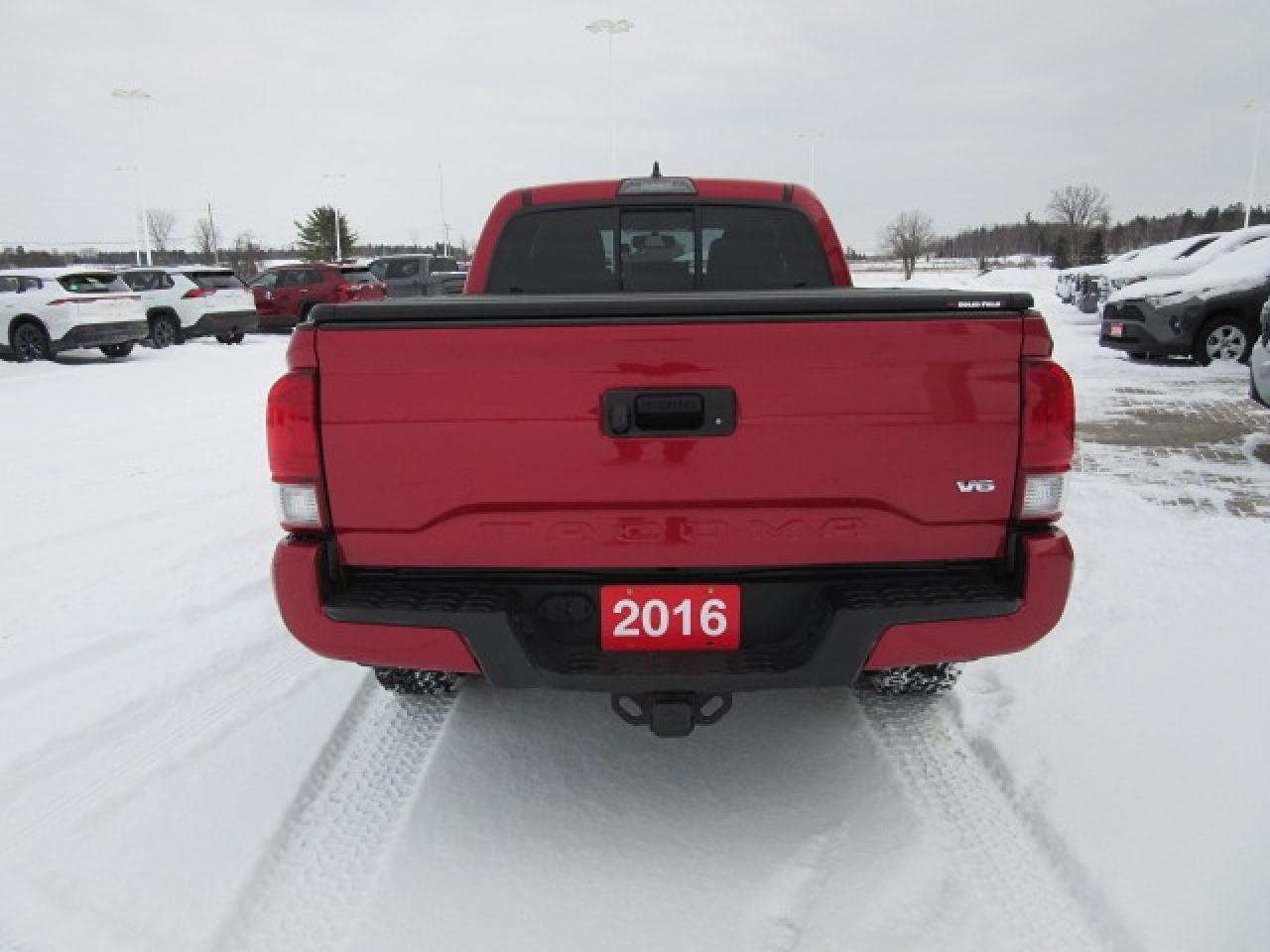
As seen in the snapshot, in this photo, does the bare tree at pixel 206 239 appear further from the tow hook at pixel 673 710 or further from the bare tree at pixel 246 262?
the tow hook at pixel 673 710

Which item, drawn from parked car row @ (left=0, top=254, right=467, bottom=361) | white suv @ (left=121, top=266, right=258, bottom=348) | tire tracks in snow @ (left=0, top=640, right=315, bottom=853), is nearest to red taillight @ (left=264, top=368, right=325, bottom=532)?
tire tracks in snow @ (left=0, top=640, right=315, bottom=853)

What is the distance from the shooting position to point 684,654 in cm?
232

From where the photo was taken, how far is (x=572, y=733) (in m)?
3.14

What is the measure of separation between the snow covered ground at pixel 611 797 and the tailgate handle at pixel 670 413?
3.91ft

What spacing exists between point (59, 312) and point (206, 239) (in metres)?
72.0

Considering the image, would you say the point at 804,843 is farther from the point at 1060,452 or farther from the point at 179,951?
the point at 179,951

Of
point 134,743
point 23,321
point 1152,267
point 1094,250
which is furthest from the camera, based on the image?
point 1094,250

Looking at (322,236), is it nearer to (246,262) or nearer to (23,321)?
(246,262)

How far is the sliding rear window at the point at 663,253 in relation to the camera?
4.07 m

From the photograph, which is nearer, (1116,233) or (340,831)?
(340,831)

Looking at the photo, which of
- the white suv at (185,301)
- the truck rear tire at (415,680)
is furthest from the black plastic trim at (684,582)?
the white suv at (185,301)

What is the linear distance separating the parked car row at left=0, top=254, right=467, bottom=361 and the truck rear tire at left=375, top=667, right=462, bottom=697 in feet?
21.1

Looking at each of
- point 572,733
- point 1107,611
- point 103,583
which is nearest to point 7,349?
point 103,583

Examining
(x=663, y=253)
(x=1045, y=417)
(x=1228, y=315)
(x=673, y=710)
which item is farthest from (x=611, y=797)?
(x=1228, y=315)
